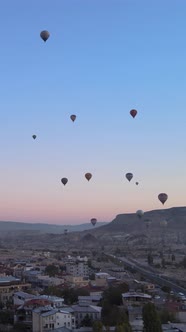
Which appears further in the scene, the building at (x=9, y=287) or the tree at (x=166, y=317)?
the building at (x=9, y=287)

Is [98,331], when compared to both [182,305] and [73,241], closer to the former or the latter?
[182,305]

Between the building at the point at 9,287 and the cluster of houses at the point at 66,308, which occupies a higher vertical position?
the building at the point at 9,287

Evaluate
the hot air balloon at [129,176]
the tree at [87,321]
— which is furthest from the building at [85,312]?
the hot air balloon at [129,176]

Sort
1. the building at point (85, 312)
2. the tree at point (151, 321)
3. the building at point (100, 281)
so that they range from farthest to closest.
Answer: the building at point (100, 281), the building at point (85, 312), the tree at point (151, 321)

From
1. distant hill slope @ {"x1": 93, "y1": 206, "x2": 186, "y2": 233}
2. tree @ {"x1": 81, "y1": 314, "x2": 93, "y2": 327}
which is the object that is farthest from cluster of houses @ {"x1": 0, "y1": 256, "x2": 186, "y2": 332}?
distant hill slope @ {"x1": 93, "y1": 206, "x2": 186, "y2": 233}

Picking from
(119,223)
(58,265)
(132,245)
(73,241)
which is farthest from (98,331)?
(119,223)

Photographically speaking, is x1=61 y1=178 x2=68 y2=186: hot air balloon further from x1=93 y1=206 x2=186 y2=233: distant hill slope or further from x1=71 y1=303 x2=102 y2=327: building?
x1=93 y1=206 x2=186 y2=233: distant hill slope

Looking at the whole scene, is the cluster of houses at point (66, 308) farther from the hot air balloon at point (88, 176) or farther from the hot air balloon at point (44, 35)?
the hot air balloon at point (44, 35)

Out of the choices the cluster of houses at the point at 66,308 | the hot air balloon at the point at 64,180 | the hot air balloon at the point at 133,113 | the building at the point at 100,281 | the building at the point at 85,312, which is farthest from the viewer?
the building at the point at 100,281
